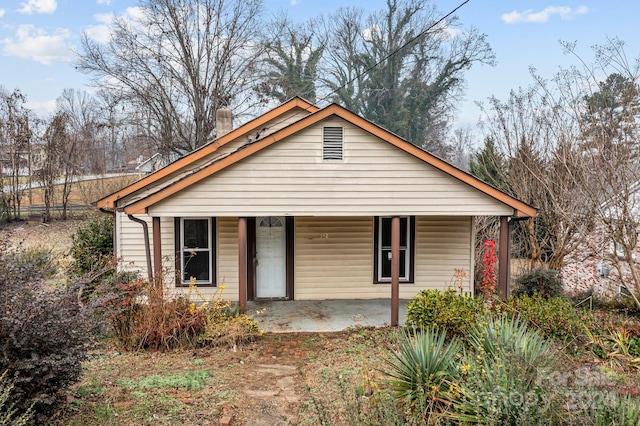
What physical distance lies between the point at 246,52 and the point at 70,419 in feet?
76.2

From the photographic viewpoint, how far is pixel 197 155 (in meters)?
10.4

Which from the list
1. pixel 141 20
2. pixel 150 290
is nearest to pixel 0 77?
pixel 141 20

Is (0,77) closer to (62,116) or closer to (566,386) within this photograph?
(62,116)

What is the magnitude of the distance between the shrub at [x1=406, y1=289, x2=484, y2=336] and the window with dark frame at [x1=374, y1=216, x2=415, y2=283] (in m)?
3.10

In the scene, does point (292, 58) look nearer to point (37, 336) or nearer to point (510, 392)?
point (37, 336)

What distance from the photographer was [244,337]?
7.66m

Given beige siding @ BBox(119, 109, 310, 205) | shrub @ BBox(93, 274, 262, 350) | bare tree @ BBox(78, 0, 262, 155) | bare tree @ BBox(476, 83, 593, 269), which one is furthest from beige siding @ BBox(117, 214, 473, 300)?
bare tree @ BBox(78, 0, 262, 155)

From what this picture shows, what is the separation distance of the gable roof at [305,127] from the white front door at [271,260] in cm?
272

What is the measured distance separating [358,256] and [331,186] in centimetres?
288

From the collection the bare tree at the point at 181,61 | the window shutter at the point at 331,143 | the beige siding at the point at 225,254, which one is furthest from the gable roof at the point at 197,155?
the bare tree at the point at 181,61

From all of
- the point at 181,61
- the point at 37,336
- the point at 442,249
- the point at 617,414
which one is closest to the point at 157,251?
the point at 37,336

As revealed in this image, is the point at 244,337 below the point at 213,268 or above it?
below

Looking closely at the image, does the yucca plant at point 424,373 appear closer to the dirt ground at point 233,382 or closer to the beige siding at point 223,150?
the dirt ground at point 233,382

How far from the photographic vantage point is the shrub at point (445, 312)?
7.04 metres
